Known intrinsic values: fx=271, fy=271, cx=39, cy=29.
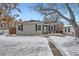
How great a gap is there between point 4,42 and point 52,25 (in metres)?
0.74

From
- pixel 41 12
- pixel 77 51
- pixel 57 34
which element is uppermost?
pixel 41 12

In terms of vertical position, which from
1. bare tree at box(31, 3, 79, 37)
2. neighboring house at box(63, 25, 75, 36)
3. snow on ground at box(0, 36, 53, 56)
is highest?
bare tree at box(31, 3, 79, 37)

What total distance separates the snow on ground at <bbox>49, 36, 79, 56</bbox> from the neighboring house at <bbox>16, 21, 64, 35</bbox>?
122 mm

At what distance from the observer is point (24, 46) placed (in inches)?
154

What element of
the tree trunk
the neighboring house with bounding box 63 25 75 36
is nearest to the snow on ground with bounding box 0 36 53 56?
the neighboring house with bounding box 63 25 75 36

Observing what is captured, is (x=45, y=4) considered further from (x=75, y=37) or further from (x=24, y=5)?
(x=75, y=37)

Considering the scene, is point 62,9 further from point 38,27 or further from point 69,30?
point 38,27

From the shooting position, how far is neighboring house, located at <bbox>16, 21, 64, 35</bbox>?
393 centimetres

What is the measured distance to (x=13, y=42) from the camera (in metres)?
3.96

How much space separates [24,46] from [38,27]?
344 mm

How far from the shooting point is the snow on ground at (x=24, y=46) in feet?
12.8

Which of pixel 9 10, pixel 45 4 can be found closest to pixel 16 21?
pixel 9 10

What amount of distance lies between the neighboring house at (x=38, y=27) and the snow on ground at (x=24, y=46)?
10 centimetres

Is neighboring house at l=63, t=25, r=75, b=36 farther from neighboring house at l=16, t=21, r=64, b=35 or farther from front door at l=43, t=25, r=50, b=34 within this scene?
front door at l=43, t=25, r=50, b=34
